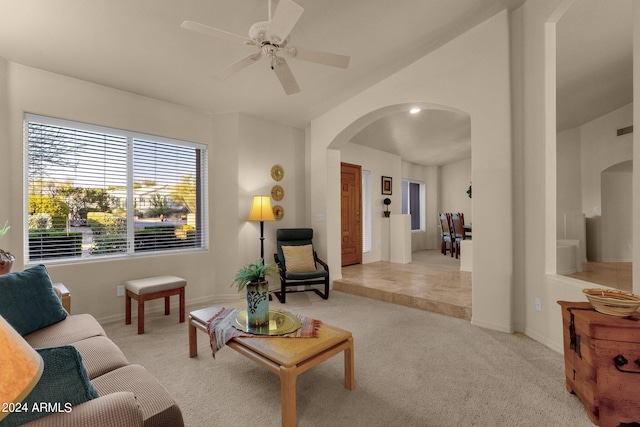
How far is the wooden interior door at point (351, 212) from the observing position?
20.0 feet

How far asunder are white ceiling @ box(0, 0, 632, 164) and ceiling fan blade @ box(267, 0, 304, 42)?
687 mm

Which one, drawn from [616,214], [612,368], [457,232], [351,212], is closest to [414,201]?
[457,232]

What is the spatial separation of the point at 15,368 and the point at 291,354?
4.81 feet

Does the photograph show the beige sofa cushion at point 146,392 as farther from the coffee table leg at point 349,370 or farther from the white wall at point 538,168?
the white wall at point 538,168

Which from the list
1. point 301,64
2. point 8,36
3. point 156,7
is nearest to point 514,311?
point 301,64

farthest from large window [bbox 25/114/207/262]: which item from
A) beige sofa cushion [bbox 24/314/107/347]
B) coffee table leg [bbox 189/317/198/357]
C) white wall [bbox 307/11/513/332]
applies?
white wall [bbox 307/11/513/332]

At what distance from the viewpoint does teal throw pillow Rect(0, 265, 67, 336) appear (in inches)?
77.0

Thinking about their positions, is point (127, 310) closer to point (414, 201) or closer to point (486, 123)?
point (486, 123)

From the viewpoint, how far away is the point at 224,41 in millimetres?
2887

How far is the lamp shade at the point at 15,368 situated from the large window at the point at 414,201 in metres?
8.26

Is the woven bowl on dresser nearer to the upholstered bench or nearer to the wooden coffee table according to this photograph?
the wooden coffee table

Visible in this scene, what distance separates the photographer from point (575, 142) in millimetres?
6156

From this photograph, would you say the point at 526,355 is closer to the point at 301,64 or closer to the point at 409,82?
the point at 409,82

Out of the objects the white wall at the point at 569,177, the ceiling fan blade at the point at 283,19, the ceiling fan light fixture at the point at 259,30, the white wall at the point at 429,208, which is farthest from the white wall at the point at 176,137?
the white wall at the point at 569,177
